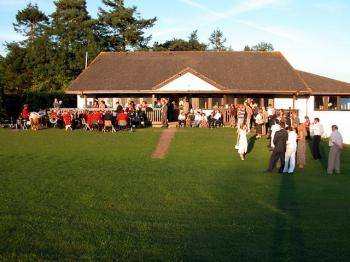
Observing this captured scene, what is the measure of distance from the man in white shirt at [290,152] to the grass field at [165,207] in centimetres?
56

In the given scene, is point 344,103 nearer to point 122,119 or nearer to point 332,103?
point 332,103

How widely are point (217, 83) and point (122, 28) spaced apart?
34630mm

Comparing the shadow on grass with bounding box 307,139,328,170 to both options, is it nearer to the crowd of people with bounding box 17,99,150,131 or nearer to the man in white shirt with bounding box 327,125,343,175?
the man in white shirt with bounding box 327,125,343,175

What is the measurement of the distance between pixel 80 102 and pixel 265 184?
24.0 m

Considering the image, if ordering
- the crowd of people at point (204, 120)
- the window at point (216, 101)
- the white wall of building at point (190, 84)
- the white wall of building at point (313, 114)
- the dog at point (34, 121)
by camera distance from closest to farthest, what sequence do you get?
the crowd of people at point (204, 120) → the dog at point (34, 121) → the white wall of building at point (190, 84) → the window at point (216, 101) → the white wall of building at point (313, 114)

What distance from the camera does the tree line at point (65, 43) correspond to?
180ft

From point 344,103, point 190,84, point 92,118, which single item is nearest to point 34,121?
point 92,118

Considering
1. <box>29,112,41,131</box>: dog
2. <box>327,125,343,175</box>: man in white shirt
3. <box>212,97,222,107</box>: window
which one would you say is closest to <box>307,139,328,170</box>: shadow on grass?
<box>327,125,343,175</box>: man in white shirt

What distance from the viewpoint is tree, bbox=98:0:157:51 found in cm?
6569

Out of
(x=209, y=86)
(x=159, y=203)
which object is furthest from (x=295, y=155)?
(x=209, y=86)

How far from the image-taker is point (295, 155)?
19562 mm

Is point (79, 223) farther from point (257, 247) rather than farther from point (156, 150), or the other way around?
point (156, 150)

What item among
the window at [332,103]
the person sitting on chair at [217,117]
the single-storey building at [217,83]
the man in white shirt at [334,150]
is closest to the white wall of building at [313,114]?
the single-storey building at [217,83]

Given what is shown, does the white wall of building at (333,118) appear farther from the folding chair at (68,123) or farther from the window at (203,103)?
the folding chair at (68,123)
